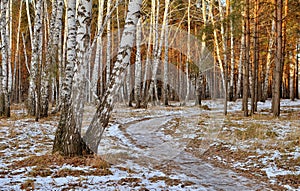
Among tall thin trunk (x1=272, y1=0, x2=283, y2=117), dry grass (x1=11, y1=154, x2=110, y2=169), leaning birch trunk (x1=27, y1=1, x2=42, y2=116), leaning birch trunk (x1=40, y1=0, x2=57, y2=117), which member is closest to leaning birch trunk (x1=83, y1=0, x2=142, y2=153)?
dry grass (x1=11, y1=154, x2=110, y2=169)

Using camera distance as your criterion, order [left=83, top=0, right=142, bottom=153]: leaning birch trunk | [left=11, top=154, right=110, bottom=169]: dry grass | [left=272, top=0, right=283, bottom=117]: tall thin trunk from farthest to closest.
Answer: [left=272, top=0, right=283, bottom=117]: tall thin trunk
[left=83, top=0, right=142, bottom=153]: leaning birch trunk
[left=11, top=154, right=110, bottom=169]: dry grass

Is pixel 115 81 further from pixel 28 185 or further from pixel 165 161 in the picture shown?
pixel 28 185

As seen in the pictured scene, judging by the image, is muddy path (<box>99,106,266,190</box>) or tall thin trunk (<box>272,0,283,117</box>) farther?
tall thin trunk (<box>272,0,283,117</box>)

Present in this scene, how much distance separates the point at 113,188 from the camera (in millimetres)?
4961

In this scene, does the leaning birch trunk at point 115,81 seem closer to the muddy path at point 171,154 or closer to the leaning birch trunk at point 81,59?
the leaning birch trunk at point 81,59

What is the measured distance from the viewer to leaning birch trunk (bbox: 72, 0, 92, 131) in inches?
275

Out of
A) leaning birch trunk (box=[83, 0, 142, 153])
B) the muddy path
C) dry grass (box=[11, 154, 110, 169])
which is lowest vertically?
the muddy path

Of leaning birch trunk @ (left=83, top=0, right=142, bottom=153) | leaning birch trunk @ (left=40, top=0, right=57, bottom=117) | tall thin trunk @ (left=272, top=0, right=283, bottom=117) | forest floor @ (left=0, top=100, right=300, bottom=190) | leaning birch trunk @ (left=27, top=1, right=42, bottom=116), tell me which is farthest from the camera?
leaning birch trunk @ (left=40, top=0, right=57, bottom=117)

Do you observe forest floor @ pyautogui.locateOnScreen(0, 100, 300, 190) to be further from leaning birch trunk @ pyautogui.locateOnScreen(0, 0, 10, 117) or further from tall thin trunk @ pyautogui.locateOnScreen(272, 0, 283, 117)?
leaning birch trunk @ pyautogui.locateOnScreen(0, 0, 10, 117)

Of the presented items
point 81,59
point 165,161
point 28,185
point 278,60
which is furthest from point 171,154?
point 278,60

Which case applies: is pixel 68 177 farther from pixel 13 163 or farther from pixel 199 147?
pixel 199 147

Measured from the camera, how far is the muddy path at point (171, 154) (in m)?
5.80

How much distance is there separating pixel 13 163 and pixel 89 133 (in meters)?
1.77

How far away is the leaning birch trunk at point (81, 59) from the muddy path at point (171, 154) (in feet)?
4.45
